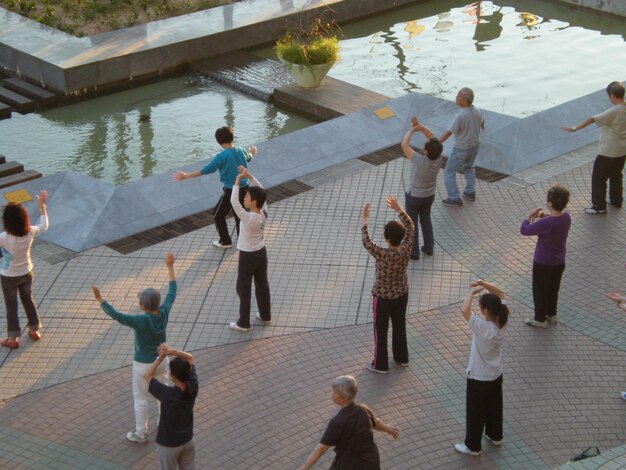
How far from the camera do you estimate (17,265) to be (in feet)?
31.9

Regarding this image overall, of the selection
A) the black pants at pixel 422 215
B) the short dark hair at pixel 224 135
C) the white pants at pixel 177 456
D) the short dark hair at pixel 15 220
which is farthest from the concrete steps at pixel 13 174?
the white pants at pixel 177 456

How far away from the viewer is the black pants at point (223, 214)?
11539 mm

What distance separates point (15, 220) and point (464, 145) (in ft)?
18.6

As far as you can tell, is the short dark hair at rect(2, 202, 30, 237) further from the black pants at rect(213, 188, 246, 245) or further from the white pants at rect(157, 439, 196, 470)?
the white pants at rect(157, 439, 196, 470)

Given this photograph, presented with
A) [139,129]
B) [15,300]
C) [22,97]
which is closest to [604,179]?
[139,129]

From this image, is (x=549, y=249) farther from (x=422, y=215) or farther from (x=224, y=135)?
(x=224, y=135)

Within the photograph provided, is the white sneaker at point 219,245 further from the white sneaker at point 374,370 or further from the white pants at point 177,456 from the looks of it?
the white pants at point 177,456

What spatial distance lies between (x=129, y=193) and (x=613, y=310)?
569 cm

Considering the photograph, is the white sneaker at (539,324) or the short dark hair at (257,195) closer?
the short dark hair at (257,195)

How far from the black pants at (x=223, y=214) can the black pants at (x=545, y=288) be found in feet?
10.4

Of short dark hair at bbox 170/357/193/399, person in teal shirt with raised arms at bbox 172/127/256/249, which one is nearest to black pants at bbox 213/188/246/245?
person in teal shirt with raised arms at bbox 172/127/256/249

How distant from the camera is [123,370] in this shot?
9781 mm

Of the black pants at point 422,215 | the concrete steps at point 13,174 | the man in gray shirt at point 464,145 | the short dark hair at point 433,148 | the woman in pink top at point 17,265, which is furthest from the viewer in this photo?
the concrete steps at point 13,174

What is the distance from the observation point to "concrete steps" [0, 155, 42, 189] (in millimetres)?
13453
